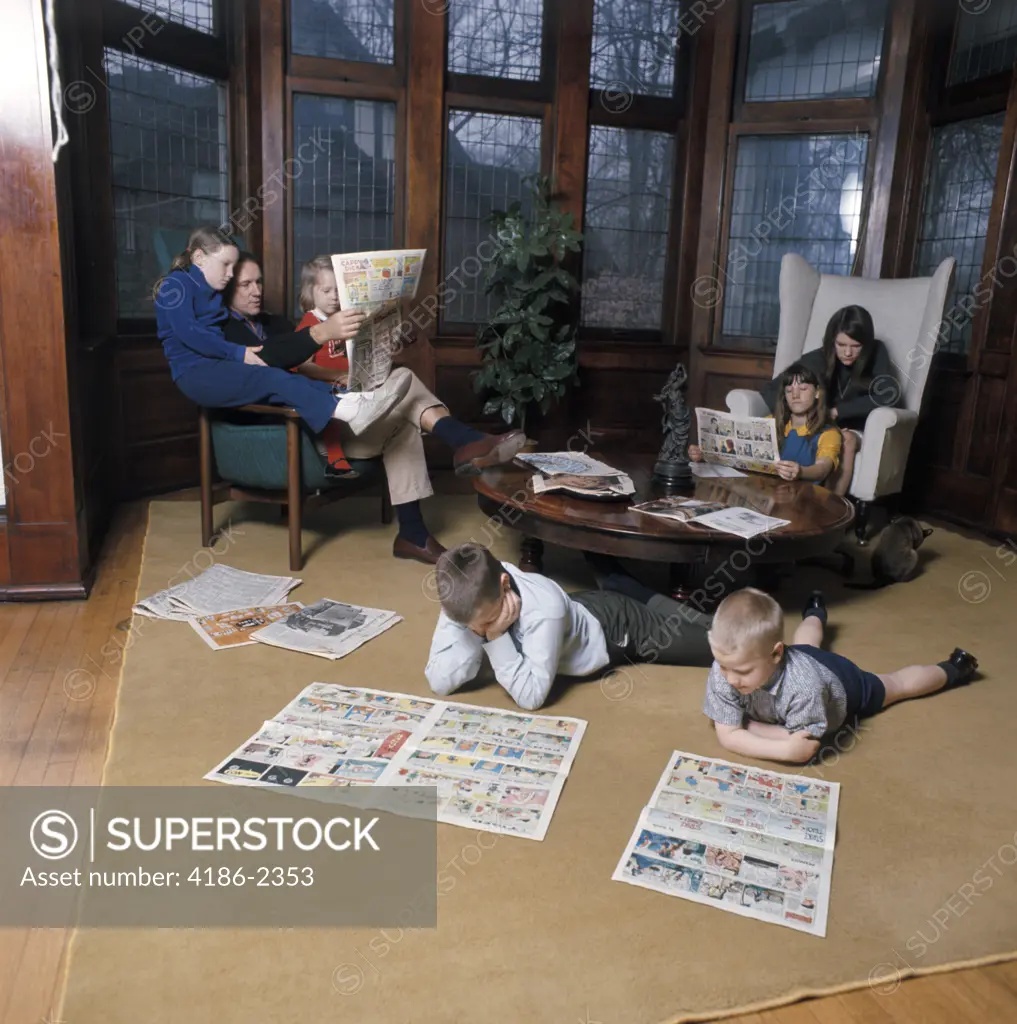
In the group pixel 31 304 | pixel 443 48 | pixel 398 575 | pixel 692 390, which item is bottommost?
pixel 398 575

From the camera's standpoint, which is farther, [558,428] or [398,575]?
[558,428]

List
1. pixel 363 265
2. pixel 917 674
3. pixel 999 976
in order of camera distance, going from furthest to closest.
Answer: pixel 363 265, pixel 917 674, pixel 999 976

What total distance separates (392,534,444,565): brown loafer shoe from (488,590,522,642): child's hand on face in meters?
1.32

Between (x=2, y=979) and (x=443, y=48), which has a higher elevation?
(x=443, y=48)

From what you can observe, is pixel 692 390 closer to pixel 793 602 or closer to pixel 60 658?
pixel 793 602

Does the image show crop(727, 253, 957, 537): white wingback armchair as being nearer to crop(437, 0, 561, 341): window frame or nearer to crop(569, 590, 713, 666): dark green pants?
crop(569, 590, 713, 666): dark green pants

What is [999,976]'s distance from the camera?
4.97 ft

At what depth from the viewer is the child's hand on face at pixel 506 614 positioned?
2.16 metres

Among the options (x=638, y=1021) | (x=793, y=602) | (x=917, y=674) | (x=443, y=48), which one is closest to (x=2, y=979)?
(x=638, y=1021)

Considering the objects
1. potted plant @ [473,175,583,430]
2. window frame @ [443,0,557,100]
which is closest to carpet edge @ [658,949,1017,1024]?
potted plant @ [473,175,583,430]

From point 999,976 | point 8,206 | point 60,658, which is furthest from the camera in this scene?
point 8,206

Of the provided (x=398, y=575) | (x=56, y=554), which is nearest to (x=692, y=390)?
(x=398, y=575)

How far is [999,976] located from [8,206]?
3055mm

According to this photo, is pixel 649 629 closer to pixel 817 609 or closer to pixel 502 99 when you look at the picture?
pixel 817 609
